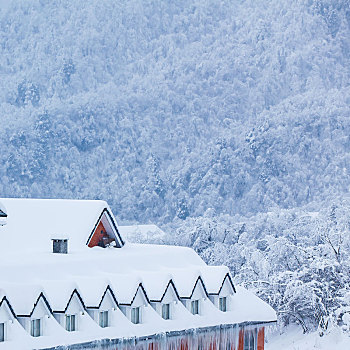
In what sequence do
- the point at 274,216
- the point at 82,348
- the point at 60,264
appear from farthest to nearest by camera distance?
the point at 274,216, the point at 60,264, the point at 82,348

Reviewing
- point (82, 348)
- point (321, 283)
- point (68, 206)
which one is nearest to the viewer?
point (82, 348)

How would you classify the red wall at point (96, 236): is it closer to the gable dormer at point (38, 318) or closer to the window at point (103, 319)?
the window at point (103, 319)

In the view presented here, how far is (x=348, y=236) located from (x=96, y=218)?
28.9m

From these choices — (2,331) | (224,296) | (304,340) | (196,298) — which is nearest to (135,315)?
(196,298)

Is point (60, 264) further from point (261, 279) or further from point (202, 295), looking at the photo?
point (261, 279)

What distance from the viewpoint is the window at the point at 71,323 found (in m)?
28.6

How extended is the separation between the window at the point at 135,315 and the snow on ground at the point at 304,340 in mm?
20009

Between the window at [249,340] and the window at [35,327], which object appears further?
the window at [249,340]

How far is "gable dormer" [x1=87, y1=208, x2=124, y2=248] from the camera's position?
35.8 meters

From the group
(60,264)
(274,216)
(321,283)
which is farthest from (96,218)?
(274,216)

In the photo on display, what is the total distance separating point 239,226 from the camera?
297 feet

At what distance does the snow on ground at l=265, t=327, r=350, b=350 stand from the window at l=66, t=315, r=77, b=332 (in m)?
23.4

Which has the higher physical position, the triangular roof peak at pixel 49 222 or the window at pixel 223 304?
the triangular roof peak at pixel 49 222

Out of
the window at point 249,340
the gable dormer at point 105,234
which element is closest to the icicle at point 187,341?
the window at point 249,340
